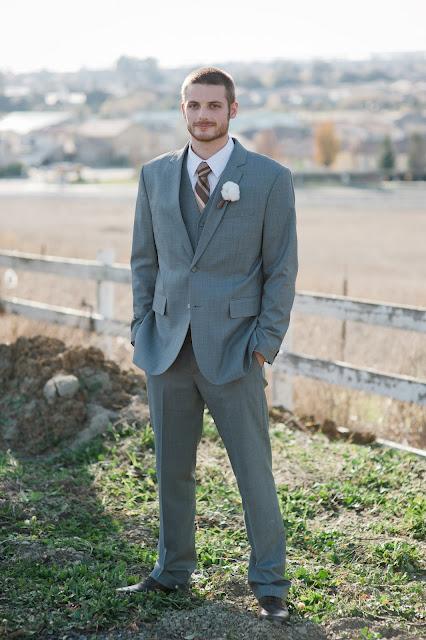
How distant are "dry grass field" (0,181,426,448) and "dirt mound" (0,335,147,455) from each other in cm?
131

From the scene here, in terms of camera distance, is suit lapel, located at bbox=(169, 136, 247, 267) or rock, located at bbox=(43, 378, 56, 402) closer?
suit lapel, located at bbox=(169, 136, 247, 267)

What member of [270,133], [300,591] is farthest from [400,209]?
[270,133]

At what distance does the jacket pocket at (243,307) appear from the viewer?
4.14m

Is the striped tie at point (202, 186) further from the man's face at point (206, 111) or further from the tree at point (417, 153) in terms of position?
the tree at point (417, 153)

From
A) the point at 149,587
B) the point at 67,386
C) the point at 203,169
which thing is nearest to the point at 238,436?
the point at 149,587

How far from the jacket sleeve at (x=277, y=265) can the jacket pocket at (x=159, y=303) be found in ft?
1.28

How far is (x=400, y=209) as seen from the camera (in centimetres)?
4744

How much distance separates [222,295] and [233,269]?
11 centimetres

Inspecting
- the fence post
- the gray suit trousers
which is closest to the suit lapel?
the gray suit trousers

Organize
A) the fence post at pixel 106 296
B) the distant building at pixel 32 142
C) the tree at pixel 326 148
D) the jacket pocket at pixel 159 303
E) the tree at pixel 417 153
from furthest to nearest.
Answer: the distant building at pixel 32 142
the tree at pixel 326 148
the tree at pixel 417 153
the fence post at pixel 106 296
the jacket pocket at pixel 159 303

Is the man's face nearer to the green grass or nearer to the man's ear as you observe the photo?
the man's ear

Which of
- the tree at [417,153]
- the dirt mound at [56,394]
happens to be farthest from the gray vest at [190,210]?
the tree at [417,153]

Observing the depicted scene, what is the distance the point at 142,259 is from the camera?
445 centimetres

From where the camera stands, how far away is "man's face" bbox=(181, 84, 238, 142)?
407 cm
